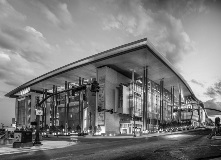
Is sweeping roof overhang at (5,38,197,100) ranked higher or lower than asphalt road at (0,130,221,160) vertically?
higher

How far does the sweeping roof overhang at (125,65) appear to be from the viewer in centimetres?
5519

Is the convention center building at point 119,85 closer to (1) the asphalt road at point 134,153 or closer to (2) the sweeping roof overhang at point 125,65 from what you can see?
(2) the sweeping roof overhang at point 125,65

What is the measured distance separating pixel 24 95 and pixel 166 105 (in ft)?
234

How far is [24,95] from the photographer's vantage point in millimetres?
112312

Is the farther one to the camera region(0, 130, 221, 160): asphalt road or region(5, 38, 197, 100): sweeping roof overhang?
region(5, 38, 197, 100): sweeping roof overhang

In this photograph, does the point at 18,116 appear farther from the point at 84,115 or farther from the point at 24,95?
the point at 84,115

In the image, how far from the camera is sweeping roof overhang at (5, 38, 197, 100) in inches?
2173

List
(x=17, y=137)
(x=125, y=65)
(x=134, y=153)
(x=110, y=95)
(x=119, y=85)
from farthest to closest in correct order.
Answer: (x=119, y=85) < (x=125, y=65) < (x=110, y=95) < (x=17, y=137) < (x=134, y=153)

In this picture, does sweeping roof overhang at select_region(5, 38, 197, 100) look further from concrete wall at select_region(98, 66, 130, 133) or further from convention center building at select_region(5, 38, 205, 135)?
concrete wall at select_region(98, 66, 130, 133)

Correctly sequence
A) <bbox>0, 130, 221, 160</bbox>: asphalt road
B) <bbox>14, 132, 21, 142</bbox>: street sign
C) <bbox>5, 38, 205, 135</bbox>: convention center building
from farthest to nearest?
<bbox>5, 38, 205, 135</bbox>: convention center building
<bbox>14, 132, 21, 142</bbox>: street sign
<bbox>0, 130, 221, 160</bbox>: asphalt road

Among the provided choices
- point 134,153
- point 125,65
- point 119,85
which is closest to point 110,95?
point 119,85

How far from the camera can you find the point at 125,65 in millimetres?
65500

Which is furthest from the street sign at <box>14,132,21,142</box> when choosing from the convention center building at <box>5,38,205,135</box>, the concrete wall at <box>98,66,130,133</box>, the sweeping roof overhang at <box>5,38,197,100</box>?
the concrete wall at <box>98,66,130,133</box>

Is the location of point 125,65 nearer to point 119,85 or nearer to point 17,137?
point 119,85
